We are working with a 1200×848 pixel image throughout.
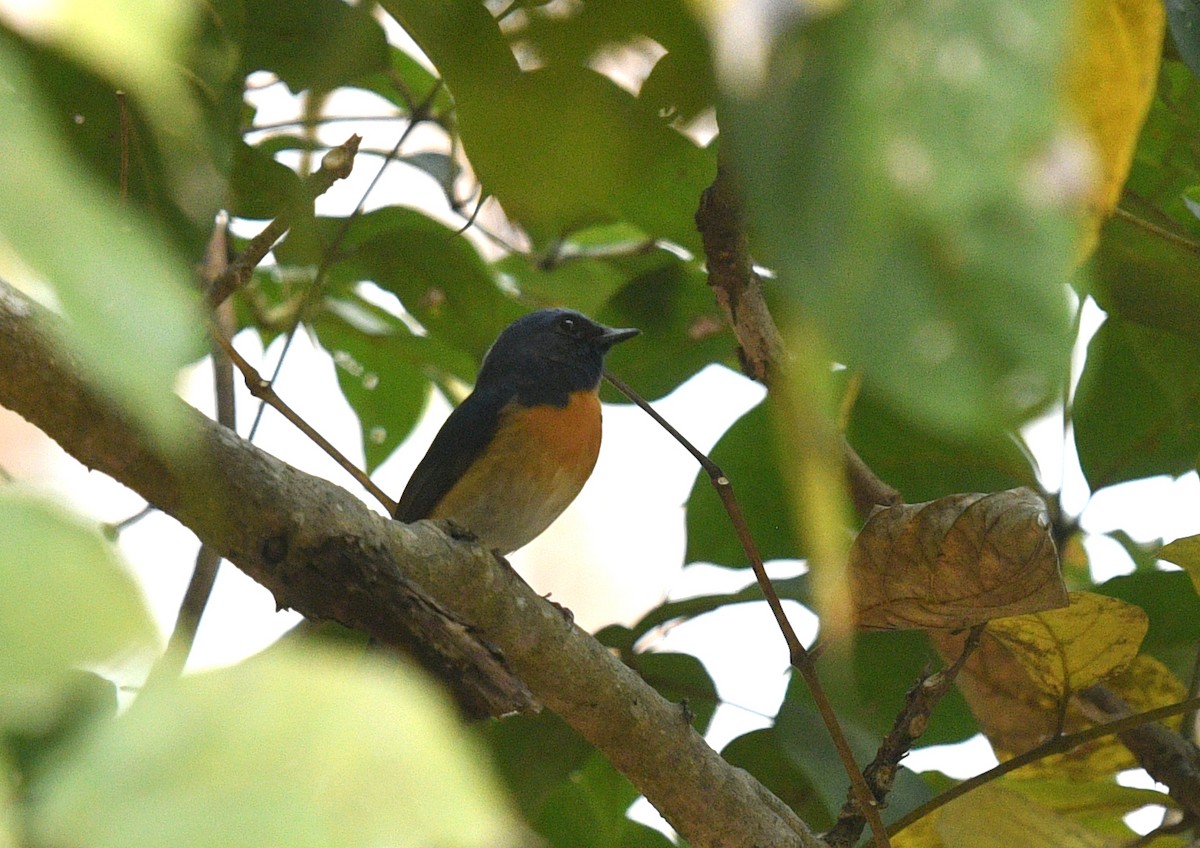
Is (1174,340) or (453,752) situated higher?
(1174,340)

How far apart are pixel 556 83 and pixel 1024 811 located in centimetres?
151

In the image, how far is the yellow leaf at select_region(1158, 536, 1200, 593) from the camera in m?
1.66

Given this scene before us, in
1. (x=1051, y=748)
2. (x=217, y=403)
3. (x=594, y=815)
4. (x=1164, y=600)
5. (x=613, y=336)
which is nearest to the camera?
(x=1051, y=748)

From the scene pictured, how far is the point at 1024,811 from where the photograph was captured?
1.71m

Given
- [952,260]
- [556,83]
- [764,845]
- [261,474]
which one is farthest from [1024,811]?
[952,260]

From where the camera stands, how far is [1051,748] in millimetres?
1809

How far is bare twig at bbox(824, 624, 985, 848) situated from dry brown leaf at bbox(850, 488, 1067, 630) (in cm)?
11

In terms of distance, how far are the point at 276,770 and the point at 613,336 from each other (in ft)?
10.9

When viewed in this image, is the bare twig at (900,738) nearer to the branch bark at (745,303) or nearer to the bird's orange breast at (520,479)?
the branch bark at (745,303)

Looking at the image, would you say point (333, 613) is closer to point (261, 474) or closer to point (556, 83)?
point (261, 474)

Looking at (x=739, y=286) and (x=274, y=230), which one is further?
(x=739, y=286)

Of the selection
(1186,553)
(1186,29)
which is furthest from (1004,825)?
(1186,29)

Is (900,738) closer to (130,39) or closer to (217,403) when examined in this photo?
(217,403)

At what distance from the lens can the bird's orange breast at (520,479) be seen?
3.98 metres
